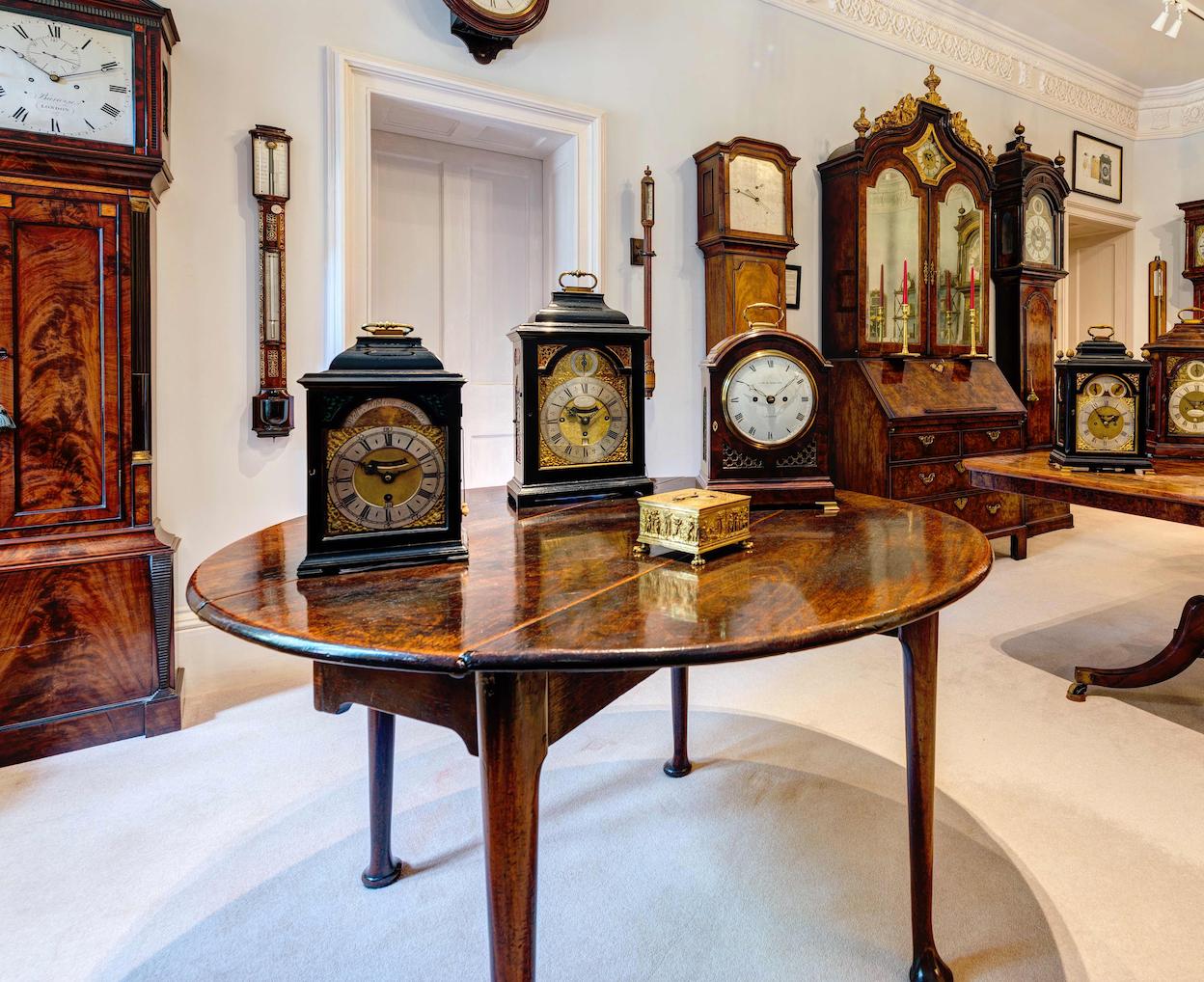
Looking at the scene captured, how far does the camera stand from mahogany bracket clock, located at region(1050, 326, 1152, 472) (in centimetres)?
207

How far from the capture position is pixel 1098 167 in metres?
5.85

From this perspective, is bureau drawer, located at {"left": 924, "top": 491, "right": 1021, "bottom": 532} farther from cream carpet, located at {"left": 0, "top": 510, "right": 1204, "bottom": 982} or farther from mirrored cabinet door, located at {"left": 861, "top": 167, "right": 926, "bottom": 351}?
cream carpet, located at {"left": 0, "top": 510, "right": 1204, "bottom": 982}

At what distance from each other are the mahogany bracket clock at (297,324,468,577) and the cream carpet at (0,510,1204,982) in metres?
0.81

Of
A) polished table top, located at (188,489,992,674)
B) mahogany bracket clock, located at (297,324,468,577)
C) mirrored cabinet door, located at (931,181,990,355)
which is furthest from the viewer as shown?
mirrored cabinet door, located at (931,181,990,355)

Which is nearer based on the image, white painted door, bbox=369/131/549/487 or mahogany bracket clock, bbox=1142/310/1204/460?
mahogany bracket clock, bbox=1142/310/1204/460

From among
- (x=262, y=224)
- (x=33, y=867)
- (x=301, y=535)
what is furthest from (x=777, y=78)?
(x=33, y=867)

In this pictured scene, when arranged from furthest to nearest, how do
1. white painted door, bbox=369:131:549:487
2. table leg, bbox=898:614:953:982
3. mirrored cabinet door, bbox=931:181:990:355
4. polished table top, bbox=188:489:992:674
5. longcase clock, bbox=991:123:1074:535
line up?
longcase clock, bbox=991:123:1074:535
mirrored cabinet door, bbox=931:181:990:355
white painted door, bbox=369:131:549:487
table leg, bbox=898:614:953:982
polished table top, bbox=188:489:992:674

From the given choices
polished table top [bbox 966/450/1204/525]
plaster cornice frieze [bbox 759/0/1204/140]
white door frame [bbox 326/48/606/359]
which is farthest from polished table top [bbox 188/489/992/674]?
plaster cornice frieze [bbox 759/0/1204/140]

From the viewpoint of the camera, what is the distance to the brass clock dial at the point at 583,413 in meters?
1.40

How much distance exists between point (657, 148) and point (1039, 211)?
2933mm

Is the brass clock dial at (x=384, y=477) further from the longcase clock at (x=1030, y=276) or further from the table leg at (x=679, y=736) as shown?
the longcase clock at (x=1030, y=276)

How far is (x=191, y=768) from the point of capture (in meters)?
1.96

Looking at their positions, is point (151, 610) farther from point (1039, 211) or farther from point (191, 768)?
point (1039, 211)

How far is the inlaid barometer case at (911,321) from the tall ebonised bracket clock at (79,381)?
3.29 metres
